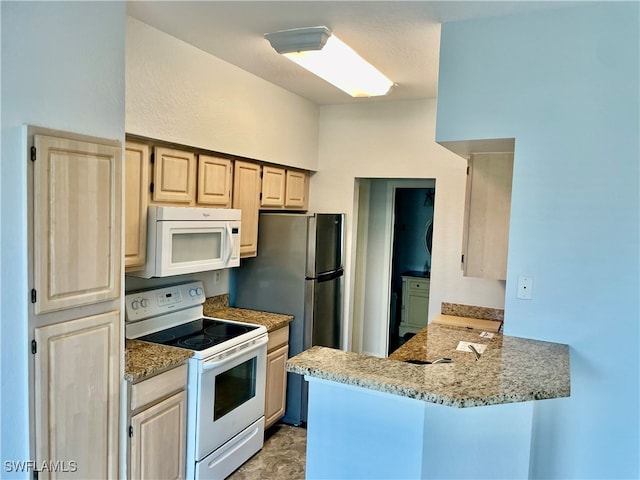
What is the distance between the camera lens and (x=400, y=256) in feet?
19.2

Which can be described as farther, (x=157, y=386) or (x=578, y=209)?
(x=157, y=386)

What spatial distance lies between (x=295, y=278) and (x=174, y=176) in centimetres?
120

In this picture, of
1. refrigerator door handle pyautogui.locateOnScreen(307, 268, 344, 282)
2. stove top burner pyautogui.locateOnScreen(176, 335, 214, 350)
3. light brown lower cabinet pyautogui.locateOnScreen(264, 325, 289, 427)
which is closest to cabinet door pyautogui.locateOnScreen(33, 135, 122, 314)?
stove top burner pyautogui.locateOnScreen(176, 335, 214, 350)

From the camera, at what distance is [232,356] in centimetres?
274

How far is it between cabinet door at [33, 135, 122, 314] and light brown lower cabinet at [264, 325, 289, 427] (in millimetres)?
1439

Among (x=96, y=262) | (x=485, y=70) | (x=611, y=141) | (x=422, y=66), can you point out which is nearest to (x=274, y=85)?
(x=422, y=66)

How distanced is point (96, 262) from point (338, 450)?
1.25 metres

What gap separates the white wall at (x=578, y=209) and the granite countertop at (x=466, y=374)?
20cm

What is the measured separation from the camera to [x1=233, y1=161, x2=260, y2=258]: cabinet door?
3232mm

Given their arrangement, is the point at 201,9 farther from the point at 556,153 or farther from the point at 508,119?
the point at 556,153

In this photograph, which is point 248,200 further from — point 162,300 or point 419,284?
point 419,284

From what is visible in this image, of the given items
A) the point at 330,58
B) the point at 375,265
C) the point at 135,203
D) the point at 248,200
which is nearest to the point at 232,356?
the point at 135,203

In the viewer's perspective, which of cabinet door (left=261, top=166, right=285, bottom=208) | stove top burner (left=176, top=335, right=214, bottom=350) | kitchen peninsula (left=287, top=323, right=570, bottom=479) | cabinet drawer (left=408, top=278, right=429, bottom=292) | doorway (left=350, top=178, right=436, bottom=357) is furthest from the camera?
cabinet drawer (left=408, top=278, right=429, bottom=292)

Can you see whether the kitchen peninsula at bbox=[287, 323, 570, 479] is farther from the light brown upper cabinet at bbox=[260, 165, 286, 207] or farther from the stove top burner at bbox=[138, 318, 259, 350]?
the light brown upper cabinet at bbox=[260, 165, 286, 207]
